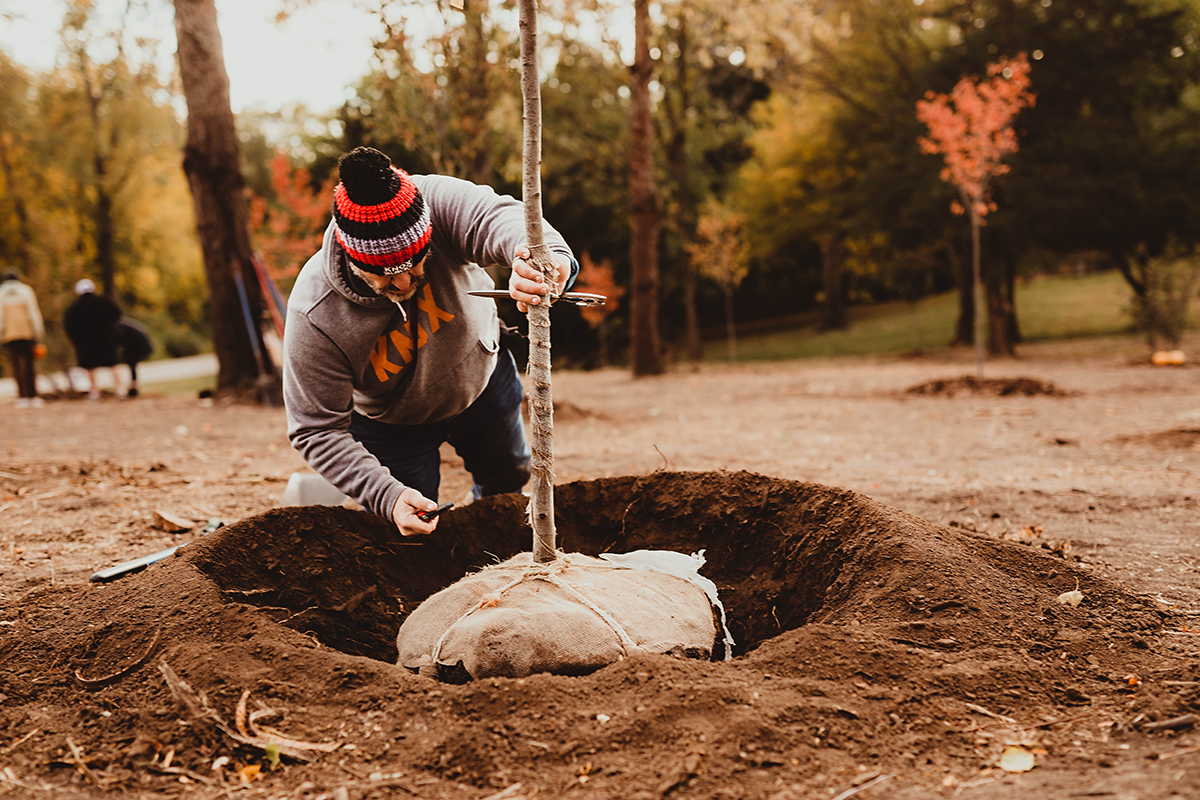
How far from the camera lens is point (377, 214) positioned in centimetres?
228

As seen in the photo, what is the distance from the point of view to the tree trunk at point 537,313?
2141 millimetres

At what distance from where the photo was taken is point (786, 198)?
21.7 m

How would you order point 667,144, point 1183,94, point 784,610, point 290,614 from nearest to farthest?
point 290,614 < point 784,610 < point 1183,94 < point 667,144

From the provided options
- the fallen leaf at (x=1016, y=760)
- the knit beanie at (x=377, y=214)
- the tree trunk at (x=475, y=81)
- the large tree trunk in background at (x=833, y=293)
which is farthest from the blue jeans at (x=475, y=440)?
the large tree trunk in background at (x=833, y=293)

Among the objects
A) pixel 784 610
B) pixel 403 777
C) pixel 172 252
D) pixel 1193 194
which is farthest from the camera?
pixel 172 252

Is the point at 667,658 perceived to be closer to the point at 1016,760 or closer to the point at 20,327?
the point at 1016,760

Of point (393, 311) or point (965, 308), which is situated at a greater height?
point (965, 308)

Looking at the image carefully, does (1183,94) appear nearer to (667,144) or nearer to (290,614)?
(667,144)

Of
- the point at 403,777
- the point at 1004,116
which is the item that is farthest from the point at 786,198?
the point at 403,777

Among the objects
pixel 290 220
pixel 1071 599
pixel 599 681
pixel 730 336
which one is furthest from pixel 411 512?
pixel 730 336

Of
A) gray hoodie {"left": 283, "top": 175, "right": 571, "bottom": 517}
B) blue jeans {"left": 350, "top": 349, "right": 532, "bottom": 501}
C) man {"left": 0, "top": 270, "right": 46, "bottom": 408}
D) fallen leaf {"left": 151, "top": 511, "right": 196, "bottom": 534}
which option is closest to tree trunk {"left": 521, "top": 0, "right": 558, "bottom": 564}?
gray hoodie {"left": 283, "top": 175, "right": 571, "bottom": 517}

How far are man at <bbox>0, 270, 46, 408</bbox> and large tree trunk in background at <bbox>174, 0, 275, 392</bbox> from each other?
3.31 meters

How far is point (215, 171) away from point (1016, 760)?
10.4 meters

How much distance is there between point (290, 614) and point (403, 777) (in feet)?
3.77
